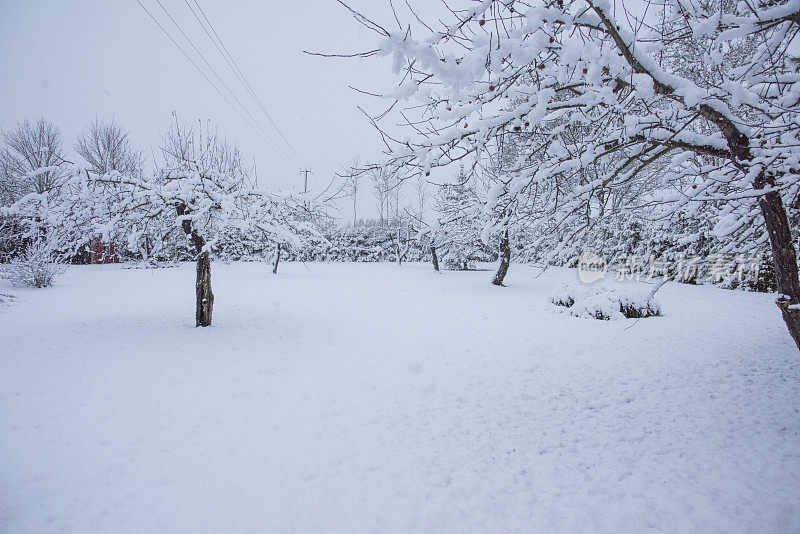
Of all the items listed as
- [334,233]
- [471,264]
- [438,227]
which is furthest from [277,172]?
[438,227]

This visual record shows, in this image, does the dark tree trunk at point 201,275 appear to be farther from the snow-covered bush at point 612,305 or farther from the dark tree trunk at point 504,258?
the dark tree trunk at point 504,258

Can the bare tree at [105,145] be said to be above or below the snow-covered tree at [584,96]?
above

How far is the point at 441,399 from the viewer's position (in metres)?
4.45

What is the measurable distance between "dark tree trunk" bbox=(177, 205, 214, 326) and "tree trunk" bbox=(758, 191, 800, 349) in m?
7.93

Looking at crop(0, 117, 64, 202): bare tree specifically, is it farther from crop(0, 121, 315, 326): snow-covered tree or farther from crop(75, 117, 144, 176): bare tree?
crop(0, 121, 315, 326): snow-covered tree

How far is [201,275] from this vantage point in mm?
7355

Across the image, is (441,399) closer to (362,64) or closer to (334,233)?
(362,64)

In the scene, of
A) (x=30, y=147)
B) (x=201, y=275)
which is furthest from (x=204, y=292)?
(x=30, y=147)

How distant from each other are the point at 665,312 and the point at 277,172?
227 ft

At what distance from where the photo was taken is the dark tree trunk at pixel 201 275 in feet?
23.3

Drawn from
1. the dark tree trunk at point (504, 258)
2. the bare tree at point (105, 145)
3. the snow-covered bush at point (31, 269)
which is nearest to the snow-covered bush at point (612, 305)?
the dark tree trunk at point (504, 258)

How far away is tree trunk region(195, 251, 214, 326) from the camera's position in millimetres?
7328

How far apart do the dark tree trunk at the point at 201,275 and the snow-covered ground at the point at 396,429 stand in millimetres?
511

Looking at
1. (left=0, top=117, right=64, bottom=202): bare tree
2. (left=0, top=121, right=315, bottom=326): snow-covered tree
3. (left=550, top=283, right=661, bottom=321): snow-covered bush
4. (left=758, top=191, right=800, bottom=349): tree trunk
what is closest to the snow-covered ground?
(left=550, top=283, right=661, bottom=321): snow-covered bush
